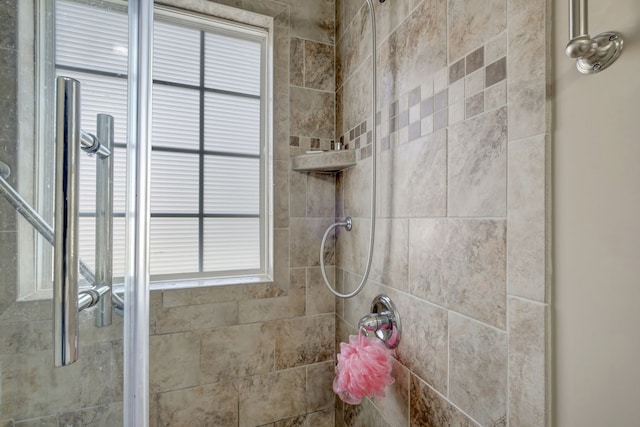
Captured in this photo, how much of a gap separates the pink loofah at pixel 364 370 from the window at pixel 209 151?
647 mm

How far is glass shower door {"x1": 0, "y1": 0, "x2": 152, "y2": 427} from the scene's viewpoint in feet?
2.01

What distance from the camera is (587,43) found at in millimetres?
Result: 444

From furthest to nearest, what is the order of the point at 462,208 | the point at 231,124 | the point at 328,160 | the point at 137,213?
the point at 231,124 < the point at 328,160 < the point at 137,213 < the point at 462,208

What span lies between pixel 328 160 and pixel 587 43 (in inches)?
38.8

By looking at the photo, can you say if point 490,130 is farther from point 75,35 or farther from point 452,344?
point 75,35

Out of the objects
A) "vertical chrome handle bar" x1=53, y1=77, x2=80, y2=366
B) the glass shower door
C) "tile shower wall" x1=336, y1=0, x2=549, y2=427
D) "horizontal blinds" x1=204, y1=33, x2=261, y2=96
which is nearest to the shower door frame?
the glass shower door

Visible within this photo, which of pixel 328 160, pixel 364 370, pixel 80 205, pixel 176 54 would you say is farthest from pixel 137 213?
pixel 176 54

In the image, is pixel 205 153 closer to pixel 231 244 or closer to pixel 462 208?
pixel 231 244

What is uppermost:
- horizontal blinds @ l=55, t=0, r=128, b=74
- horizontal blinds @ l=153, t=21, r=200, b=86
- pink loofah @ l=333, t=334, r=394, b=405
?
horizontal blinds @ l=153, t=21, r=200, b=86

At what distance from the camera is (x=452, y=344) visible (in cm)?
79

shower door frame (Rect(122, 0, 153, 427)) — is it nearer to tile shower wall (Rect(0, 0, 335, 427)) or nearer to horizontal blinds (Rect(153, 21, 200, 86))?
tile shower wall (Rect(0, 0, 335, 427))

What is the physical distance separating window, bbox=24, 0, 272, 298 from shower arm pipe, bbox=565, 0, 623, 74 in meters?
1.25

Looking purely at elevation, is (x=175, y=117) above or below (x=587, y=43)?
above

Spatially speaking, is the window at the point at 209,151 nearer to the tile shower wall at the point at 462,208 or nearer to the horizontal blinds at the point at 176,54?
the horizontal blinds at the point at 176,54
